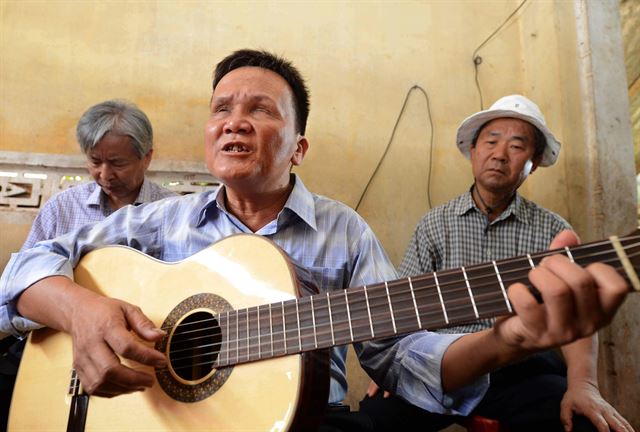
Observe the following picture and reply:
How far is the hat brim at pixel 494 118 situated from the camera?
243cm

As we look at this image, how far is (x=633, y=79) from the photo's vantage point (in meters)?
5.29

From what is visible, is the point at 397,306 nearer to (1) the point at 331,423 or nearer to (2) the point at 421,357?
(2) the point at 421,357

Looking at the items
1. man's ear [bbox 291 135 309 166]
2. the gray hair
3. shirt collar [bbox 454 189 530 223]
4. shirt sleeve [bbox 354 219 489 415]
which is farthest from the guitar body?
shirt collar [bbox 454 189 530 223]

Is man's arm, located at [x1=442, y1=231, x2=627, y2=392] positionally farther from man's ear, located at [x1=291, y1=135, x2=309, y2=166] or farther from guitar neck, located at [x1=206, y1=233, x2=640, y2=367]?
man's ear, located at [x1=291, y1=135, x2=309, y2=166]

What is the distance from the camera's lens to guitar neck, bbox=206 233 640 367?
0.88 metres

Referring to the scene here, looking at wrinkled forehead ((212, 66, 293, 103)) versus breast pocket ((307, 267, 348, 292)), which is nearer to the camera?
breast pocket ((307, 267, 348, 292))

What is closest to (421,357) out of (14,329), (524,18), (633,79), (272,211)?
(272,211)

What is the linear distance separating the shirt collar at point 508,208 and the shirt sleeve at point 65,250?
143 cm

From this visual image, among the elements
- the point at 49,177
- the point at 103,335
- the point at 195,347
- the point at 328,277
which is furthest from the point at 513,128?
the point at 49,177

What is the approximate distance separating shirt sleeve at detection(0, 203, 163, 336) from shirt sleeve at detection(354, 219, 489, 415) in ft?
2.64

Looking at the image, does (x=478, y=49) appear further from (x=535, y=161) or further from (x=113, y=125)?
(x=113, y=125)

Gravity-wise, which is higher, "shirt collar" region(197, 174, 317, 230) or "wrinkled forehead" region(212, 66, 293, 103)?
"wrinkled forehead" region(212, 66, 293, 103)

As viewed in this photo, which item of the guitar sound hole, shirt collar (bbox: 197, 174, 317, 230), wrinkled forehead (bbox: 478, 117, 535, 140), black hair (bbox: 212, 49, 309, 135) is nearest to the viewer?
the guitar sound hole

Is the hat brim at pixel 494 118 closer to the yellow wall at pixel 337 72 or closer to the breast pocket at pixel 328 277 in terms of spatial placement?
the yellow wall at pixel 337 72
